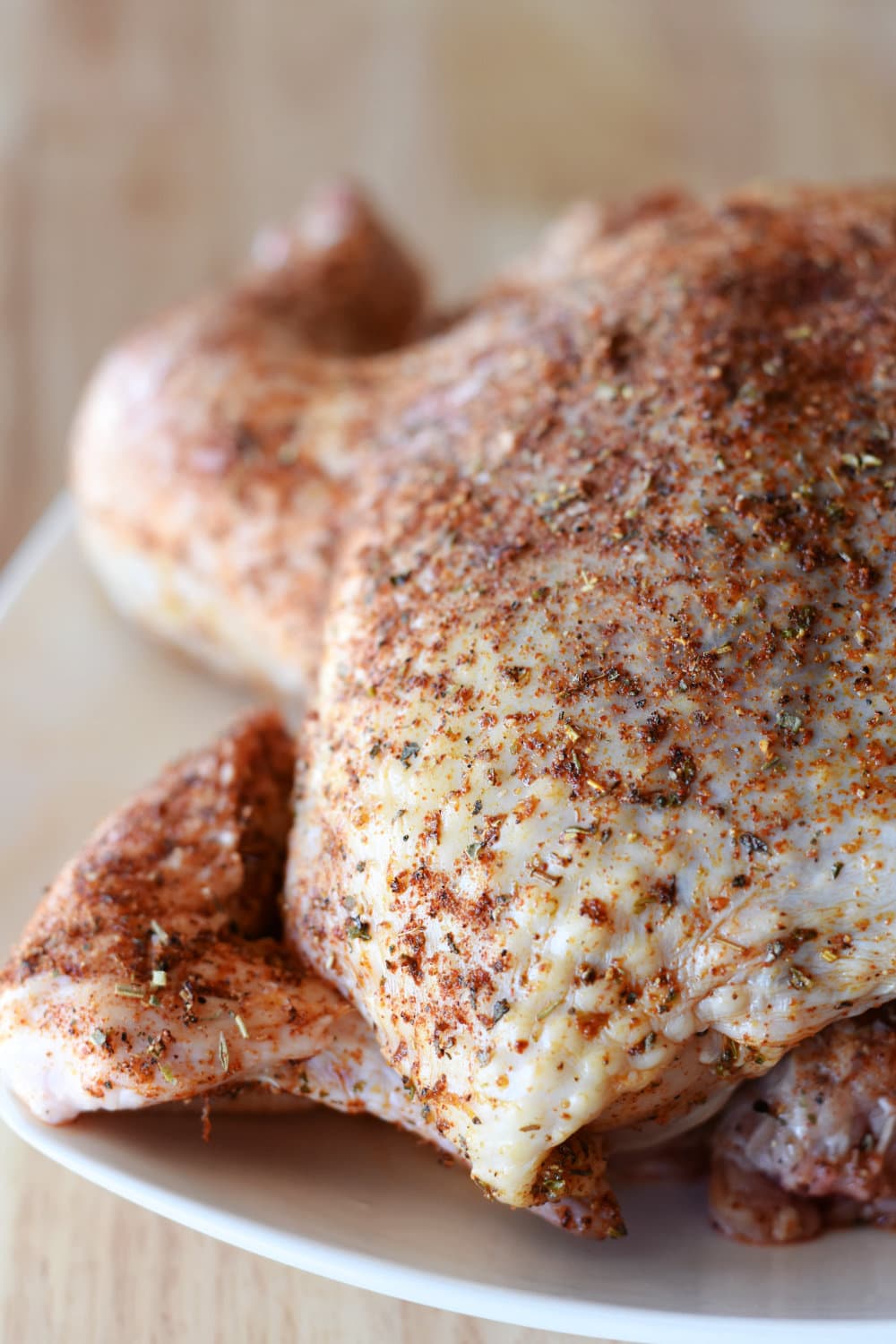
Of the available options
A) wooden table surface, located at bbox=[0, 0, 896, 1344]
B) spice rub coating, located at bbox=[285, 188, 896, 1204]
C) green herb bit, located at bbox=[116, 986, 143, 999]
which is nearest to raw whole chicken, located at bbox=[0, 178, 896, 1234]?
spice rub coating, located at bbox=[285, 188, 896, 1204]

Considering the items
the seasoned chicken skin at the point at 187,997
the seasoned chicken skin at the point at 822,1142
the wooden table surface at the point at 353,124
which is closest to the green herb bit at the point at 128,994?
the seasoned chicken skin at the point at 187,997

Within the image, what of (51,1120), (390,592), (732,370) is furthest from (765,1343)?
(732,370)

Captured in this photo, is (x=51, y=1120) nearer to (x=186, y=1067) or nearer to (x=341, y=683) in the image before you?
(x=186, y=1067)

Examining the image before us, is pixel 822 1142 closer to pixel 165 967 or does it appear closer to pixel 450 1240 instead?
pixel 450 1240

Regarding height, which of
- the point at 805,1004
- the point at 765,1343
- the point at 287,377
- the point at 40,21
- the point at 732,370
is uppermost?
the point at 40,21

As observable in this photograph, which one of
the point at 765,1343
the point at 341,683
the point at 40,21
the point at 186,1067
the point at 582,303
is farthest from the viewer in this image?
the point at 40,21

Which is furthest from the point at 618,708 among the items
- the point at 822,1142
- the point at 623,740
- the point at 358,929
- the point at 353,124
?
the point at 353,124

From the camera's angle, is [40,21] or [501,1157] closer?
[501,1157]
